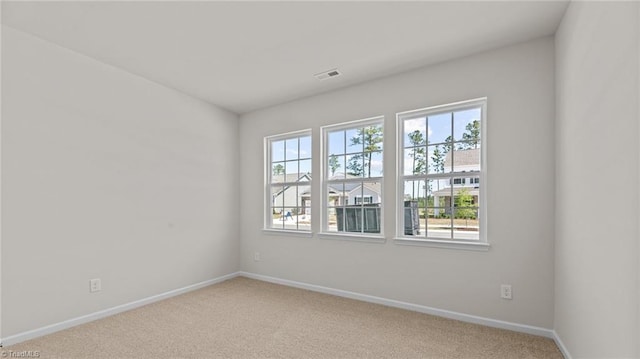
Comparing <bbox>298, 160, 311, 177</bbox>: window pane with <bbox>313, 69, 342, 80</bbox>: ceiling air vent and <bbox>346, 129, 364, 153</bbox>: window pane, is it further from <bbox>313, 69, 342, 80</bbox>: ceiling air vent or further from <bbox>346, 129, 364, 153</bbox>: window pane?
<bbox>313, 69, 342, 80</bbox>: ceiling air vent

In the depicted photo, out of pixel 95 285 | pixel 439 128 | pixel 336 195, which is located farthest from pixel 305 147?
pixel 95 285

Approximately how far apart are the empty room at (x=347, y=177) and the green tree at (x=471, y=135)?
0.03m

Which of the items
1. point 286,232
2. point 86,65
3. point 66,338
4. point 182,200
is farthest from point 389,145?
point 66,338

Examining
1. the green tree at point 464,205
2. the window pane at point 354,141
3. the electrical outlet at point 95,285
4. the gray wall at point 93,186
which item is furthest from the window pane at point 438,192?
the electrical outlet at point 95,285

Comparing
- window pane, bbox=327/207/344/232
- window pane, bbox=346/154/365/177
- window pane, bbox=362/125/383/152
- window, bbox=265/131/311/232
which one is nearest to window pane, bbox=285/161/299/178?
window, bbox=265/131/311/232

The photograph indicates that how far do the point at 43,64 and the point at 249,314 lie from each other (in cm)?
298

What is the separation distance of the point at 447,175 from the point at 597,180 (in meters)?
1.38

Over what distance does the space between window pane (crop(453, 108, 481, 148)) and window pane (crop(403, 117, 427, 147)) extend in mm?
313

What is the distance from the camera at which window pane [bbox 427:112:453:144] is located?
3.09 m

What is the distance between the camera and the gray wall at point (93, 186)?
2467 millimetres

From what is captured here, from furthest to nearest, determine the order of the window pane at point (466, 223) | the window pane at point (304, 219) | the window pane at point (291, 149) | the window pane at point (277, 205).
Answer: the window pane at point (277, 205) → the window pane at point (291, 149) → the window pane at point (304, 219) → the window pane at point (466, 223)

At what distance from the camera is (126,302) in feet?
10.5

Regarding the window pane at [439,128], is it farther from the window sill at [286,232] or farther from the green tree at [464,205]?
the window sill at [286,232]

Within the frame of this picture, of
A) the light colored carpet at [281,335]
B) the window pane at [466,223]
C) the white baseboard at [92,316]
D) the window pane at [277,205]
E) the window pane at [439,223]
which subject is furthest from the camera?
the window pane at [277,205]
